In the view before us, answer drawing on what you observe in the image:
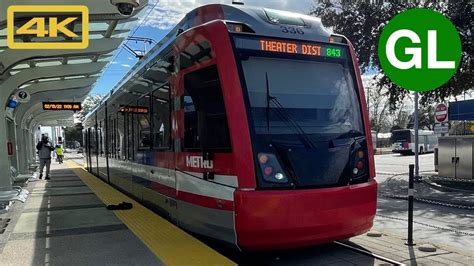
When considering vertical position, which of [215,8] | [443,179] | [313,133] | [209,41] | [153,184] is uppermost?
[215,8]

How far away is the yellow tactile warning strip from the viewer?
523 centimetres

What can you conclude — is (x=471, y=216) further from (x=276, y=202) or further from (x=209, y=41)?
(x=209, y=41)

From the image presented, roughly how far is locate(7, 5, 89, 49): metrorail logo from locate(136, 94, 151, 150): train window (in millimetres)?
2380

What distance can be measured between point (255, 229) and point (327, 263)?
1.17 m

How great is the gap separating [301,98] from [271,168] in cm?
102

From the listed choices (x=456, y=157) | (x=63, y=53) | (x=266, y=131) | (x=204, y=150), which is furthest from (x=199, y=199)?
(x=456, y=157)

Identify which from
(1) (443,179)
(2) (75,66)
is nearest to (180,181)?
(2) (75,66)

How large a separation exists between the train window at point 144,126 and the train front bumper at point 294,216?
12.1 feet

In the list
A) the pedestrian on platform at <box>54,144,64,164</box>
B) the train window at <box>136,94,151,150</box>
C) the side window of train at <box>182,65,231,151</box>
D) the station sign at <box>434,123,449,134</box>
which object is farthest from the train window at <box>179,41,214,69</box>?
the pedestrian on platform at <box>54,144,64,164</box>

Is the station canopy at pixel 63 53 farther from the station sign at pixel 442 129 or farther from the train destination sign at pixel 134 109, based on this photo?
the station sign at pixel 442 129

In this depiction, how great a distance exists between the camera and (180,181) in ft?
20.9

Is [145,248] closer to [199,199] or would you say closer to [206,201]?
[199,199]

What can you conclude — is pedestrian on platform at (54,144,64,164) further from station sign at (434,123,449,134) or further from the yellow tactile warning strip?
the yellow tactile warning strip

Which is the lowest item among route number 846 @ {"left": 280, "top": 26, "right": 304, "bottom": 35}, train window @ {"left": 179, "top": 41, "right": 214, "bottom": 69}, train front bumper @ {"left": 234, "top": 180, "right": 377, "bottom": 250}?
train front bumper @ {"left": 234, "top": 180, "right": 377, "bottom": 250}
